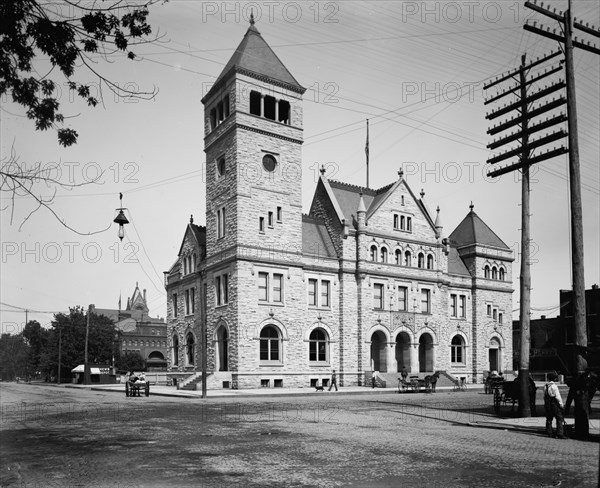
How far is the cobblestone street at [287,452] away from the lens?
30.1ft

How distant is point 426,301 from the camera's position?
51625mm

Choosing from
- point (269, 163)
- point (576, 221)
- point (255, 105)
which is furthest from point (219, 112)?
point (576, 221)

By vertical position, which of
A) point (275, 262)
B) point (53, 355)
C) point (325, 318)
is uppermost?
point (275, 262)

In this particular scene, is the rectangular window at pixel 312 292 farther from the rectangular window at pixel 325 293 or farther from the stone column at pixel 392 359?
the stone column at pixel 392 359

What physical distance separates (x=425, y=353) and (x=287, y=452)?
1655 inches

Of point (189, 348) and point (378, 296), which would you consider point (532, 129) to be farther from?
point (189, 348)

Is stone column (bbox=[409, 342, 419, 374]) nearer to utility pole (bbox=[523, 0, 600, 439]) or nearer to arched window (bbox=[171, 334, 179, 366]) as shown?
arched window (bbox=[171, 334, 179, 366])

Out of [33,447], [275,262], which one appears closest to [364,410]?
[33,447]

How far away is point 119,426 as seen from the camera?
16172mm

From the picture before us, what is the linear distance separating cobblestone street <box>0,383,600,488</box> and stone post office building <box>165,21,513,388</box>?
22660 mm

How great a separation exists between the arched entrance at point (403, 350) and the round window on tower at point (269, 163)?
59.5 feet

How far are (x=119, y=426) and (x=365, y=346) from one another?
104 ft

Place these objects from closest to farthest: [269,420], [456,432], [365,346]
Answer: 1. [456,432]
2. [269,420]
3. [365,346]

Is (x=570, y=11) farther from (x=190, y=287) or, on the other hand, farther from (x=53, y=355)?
(x=53, y=355)
